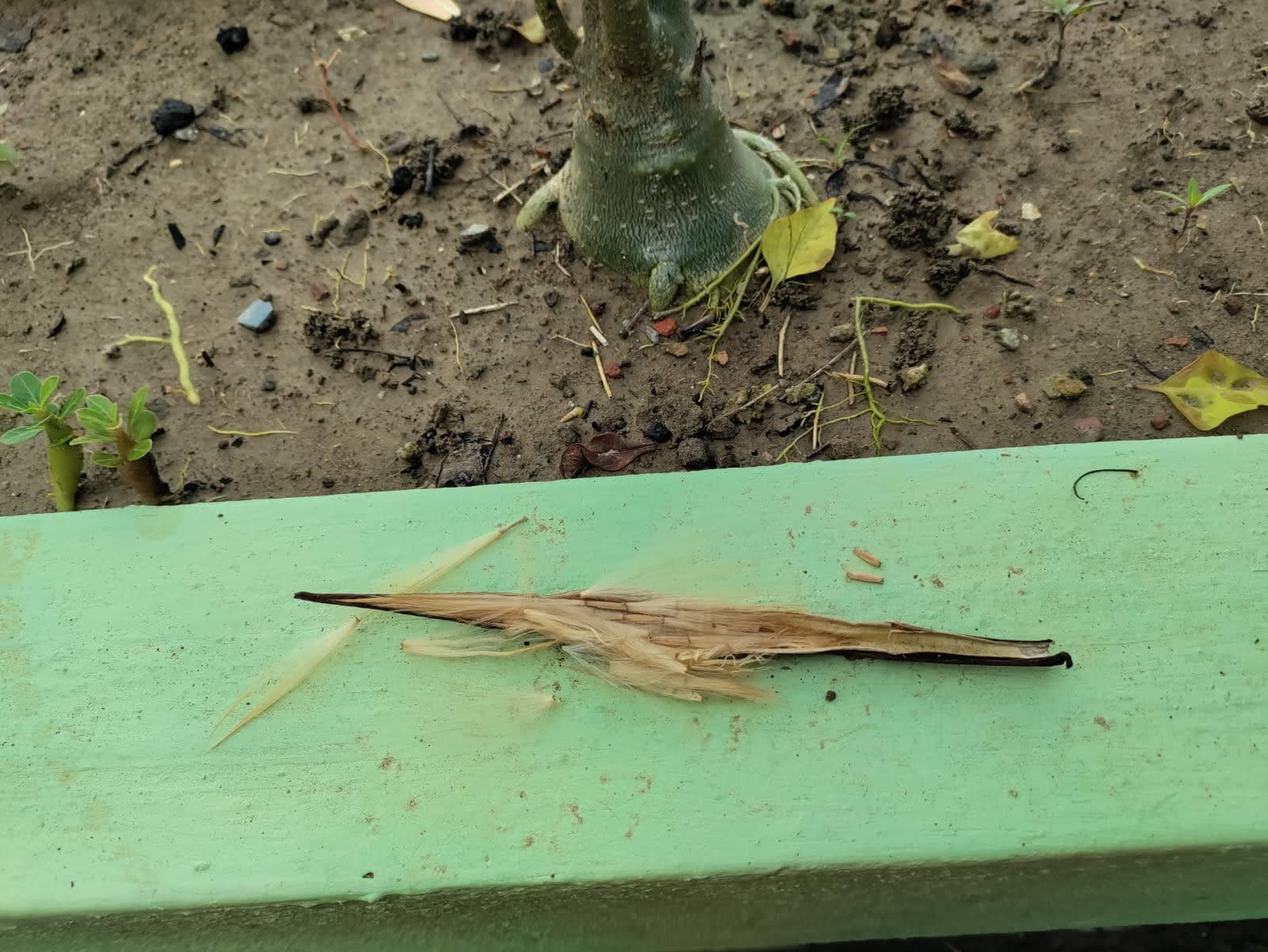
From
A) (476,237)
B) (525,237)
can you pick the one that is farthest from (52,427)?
(525,237)

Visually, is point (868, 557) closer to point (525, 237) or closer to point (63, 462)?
point (525, 237)

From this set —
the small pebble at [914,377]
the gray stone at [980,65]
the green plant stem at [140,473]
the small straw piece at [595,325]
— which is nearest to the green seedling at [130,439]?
the green plant stem at [140,473]

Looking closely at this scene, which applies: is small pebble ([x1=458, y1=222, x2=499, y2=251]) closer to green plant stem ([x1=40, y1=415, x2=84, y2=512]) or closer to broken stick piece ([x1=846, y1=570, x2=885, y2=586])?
green plant stem ([x1=40, y1=415, x2=84, y2=512])

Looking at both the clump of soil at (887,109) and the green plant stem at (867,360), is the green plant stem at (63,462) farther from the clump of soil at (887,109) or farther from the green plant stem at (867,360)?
the clump of soil at (887,109)

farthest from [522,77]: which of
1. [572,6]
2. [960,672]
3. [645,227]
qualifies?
[960,672]

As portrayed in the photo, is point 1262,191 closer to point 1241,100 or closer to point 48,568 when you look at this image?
point 1241,100
